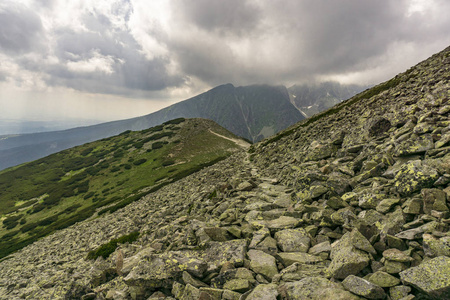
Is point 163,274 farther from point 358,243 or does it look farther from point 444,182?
Answer: point 444,182

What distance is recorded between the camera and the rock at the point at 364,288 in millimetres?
5004

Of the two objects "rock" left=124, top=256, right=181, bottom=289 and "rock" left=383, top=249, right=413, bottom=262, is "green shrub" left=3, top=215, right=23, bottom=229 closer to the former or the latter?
"rock" left=124, top=256, right=181, bottom=289

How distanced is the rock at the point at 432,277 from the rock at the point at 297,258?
2915 mm

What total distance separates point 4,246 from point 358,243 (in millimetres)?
83419

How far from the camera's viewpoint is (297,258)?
777 centimetres

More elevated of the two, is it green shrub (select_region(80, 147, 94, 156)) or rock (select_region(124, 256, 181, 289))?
green shrub (select_region(80, 147, 94, 156))

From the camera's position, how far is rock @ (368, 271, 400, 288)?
5.15 m

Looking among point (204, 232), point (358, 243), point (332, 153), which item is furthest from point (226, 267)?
point (332, 153)

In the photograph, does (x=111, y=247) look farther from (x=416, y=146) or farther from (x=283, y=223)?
(x=416, y=146)

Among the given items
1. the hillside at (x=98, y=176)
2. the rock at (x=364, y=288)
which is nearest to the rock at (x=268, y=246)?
the rock at (x=364, y=288)

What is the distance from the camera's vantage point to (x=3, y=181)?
115438 millimetres

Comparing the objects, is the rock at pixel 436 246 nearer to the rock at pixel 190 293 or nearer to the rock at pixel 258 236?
the rock at pixel 258 236

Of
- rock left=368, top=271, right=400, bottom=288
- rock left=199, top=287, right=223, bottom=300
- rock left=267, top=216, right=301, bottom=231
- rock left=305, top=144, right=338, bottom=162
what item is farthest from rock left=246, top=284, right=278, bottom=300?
rock left=305, top=144, right=338, bottom=162

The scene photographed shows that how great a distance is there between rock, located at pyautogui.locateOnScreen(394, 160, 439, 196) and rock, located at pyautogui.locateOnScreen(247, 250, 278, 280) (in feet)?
20.1
